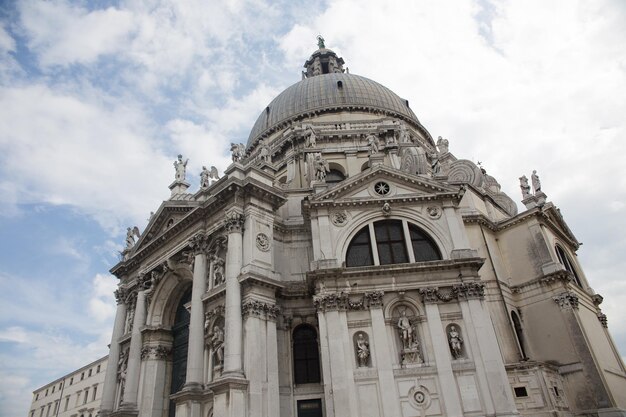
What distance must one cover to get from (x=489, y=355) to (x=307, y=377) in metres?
7.95

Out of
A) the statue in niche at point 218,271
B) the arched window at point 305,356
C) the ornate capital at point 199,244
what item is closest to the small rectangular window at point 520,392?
the arched window at point 305,356

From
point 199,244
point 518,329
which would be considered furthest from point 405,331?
point 199,244

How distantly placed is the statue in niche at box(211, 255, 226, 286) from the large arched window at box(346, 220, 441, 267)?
6020 millimetres

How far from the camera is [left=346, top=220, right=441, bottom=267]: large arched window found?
22.2 meters

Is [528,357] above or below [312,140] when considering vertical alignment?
below

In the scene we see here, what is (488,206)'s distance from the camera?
2952 centimetres

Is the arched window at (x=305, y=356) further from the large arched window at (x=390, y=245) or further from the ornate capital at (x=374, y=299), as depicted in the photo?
the large arched window at (x=390, y=245)

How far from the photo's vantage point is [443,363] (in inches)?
767

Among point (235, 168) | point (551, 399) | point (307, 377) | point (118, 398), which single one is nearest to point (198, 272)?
point (235, 168)

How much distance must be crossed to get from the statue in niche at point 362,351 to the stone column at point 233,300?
16.0ft

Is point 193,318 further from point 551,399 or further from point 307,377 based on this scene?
point 551,399

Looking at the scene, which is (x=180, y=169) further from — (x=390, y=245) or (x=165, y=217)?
(x=390, y=245)

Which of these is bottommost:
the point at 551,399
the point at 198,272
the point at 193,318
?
the point at 551,399

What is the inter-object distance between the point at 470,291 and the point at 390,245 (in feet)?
13.6
